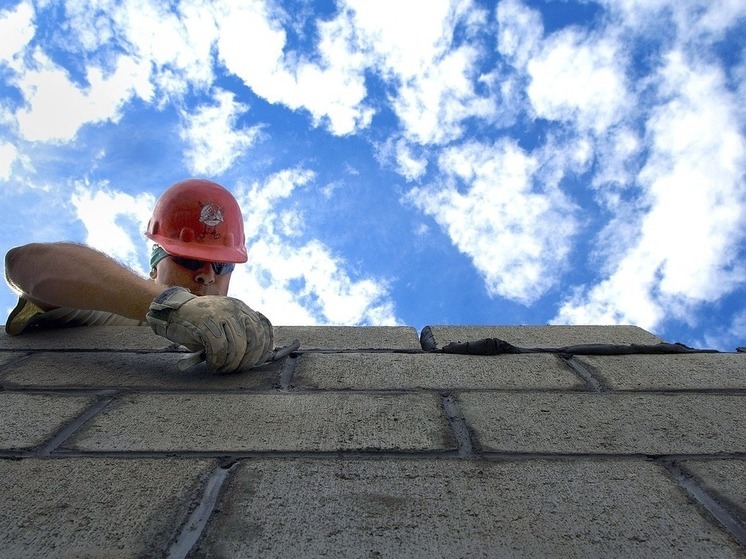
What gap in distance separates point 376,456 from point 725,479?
59 centimetres

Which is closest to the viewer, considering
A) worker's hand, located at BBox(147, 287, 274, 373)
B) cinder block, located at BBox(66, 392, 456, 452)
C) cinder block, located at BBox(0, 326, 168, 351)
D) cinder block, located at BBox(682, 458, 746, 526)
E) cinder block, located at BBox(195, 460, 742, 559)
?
cinder block, located at BBox(195, 460, 742, 559)

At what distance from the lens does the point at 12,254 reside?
202 cm

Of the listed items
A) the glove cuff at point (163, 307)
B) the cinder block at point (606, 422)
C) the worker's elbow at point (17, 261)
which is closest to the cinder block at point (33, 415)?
the glove cuff at point (163, 307)

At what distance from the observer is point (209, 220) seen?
7.79 ft

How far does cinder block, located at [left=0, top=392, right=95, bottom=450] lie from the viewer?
46.8 inches

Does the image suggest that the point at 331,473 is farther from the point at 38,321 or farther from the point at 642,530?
the point at 38,321

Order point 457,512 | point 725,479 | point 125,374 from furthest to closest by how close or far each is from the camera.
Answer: point 125,374
point 725,479
point 457,512

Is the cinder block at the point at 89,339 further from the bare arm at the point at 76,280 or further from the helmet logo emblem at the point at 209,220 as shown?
the helmet logo emblem at the point at 209,220

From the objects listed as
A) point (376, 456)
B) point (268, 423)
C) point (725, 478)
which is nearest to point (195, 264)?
point (268, 423)

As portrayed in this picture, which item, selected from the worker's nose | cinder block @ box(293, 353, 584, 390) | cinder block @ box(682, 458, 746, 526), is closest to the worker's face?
the worker's nose

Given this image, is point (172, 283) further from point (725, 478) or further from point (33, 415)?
point (725, 478)

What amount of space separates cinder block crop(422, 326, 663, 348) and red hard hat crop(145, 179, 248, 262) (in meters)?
0.87

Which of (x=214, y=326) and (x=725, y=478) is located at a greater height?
(x=214, y=326)

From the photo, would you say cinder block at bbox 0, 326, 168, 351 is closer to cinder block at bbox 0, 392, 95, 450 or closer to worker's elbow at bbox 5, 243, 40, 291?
worker's elbow at bbox 5, 243, 40, 291
